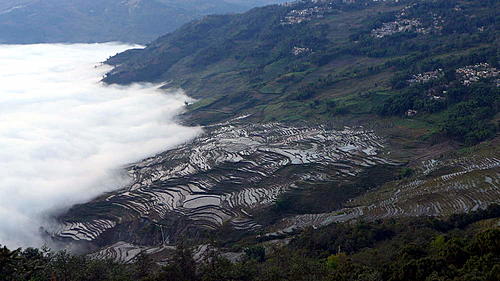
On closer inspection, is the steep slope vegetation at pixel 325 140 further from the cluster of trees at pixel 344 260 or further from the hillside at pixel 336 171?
the cluster of trees at pixel 344 260

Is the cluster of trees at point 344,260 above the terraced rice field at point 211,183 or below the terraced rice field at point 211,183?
below

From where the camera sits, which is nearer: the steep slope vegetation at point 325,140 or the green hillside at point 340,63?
the steep slope vegetation at point 325,140

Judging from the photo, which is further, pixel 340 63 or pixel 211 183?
pixel 340 63

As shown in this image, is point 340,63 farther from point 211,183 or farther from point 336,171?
point 211,183

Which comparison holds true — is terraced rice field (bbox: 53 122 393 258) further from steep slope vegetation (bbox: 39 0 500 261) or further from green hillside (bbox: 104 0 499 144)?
green hillside (bbox: 104 0 499 144)

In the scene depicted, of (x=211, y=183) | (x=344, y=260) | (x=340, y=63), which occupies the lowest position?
(x=344, y=260)

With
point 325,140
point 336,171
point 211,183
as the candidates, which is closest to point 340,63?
point 325,140

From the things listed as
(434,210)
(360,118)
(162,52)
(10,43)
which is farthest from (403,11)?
(10,43)

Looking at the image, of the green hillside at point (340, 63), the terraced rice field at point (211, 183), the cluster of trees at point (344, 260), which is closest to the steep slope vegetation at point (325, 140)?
the terraced rice field at point (211, 183)

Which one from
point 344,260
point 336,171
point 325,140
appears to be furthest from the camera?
point 325,140
